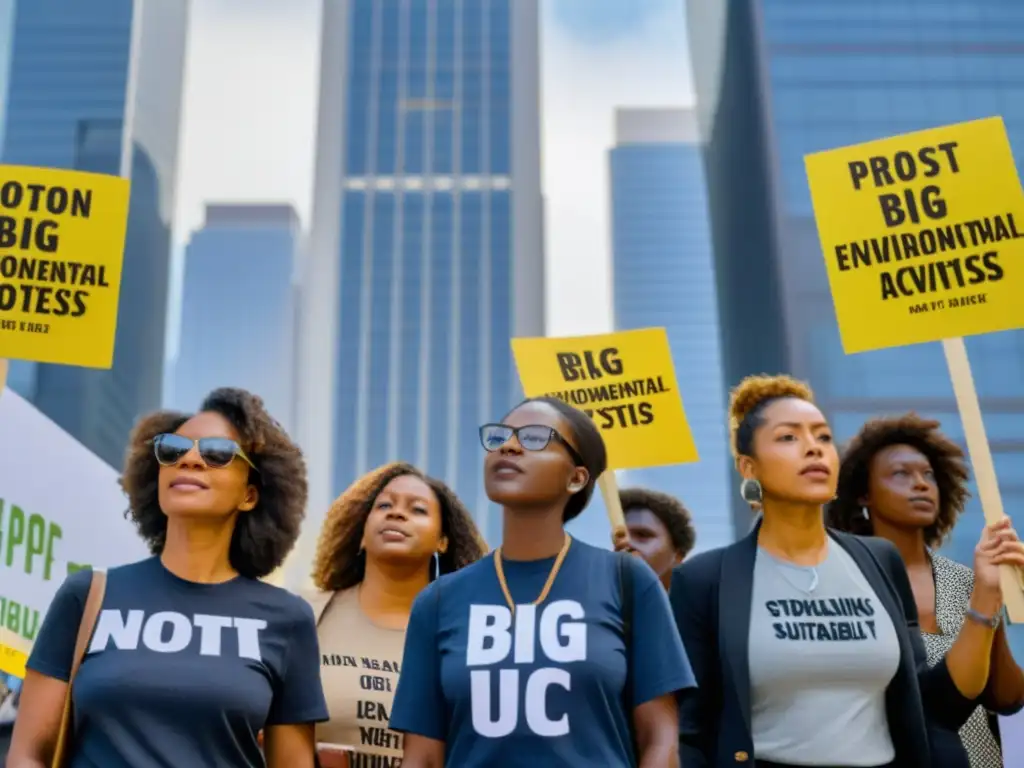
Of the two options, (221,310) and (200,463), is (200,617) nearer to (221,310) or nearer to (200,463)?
(200,463)

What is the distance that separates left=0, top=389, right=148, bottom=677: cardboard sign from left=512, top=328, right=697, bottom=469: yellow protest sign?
2.30m

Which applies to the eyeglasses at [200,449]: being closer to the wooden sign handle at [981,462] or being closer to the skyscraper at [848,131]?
the wooden sign handle at [981,462]

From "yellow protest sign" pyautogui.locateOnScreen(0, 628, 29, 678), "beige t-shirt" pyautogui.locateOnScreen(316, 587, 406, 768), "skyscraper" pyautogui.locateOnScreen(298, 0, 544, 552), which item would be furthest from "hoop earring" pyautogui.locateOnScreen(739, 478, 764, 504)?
"skyscraper" pyautogui.locateOnScreen(298, 0, 544, 552)

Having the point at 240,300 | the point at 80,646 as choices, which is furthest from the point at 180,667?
the point at 240,300

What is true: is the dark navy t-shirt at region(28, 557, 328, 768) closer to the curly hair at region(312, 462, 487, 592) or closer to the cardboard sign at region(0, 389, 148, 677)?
the curly hair at region(312, 462, 487, 592)

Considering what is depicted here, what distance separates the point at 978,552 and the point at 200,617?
6.94ft

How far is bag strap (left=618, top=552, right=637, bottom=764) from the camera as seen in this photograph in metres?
2.55

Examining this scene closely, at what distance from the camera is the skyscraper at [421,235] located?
364 ft

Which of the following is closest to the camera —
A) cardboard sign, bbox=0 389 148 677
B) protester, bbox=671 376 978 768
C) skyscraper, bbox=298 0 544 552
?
protester, bbox=671 376 978 768

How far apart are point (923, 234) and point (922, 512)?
1013 mm

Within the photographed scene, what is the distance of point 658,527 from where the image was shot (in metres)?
5.68

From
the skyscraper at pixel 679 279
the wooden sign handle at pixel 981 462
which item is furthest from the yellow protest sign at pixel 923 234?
the skyscraper at pixel 679 279

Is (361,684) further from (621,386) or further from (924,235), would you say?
(924,235)

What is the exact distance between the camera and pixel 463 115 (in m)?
121
